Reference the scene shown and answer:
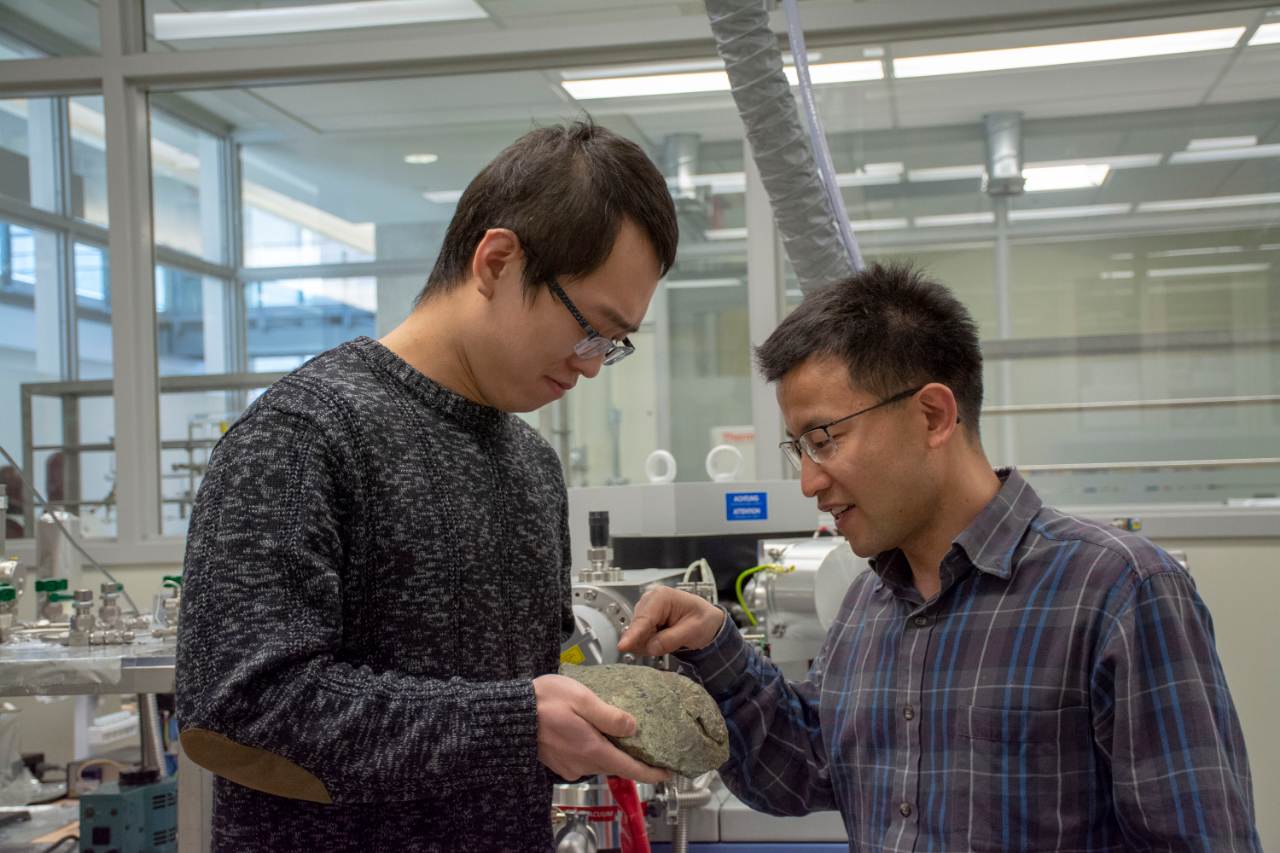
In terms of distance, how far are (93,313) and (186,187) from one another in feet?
1.99

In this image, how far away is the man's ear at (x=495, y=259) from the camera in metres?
1.06

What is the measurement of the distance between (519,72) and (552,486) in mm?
3353

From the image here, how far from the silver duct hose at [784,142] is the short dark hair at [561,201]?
1193 millimetres

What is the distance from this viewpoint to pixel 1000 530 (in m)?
1.28

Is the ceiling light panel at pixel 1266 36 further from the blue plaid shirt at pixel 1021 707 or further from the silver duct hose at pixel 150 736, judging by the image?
the silver duct hose at pixel 150 736

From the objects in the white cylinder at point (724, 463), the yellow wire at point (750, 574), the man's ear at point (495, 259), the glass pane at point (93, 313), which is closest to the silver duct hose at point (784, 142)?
the white cylinder at point (724, 463)

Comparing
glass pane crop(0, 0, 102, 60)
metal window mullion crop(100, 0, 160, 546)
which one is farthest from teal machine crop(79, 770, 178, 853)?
glass pane crop(0, 0, 102, 60)

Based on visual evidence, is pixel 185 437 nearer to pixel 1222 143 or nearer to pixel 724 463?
pixel 724 463

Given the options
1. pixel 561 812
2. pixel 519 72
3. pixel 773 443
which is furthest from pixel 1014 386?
pixel 561 812

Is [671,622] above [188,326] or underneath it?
underneath

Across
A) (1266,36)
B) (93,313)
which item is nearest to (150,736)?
(93,313)

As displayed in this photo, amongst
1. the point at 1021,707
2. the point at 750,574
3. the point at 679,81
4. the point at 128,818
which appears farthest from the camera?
the point at 679,81

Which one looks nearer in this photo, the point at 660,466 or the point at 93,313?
the point at 660,466

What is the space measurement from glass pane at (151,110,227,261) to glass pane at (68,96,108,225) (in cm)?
19
